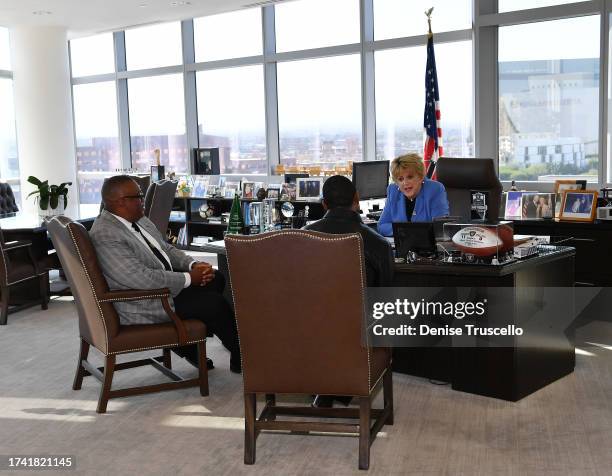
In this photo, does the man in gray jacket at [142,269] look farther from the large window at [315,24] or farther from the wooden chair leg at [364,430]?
the large window at [315,24]

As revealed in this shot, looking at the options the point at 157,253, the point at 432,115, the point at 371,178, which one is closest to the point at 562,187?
the point at 371,178

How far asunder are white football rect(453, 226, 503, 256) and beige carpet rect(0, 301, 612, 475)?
85 centimetres

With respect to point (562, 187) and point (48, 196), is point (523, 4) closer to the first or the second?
point (562, 187)

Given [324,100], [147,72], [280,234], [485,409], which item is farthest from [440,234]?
[147,72]

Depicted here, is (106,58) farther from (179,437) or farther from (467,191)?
(179,437)

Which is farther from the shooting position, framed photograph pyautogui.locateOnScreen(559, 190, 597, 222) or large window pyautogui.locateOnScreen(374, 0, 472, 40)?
large window pyautogui.locateOnScreen(374, 0, 472, 40)

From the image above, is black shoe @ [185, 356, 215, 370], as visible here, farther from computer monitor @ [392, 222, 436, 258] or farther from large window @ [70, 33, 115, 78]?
large window @ [70, 33, 115, 78]

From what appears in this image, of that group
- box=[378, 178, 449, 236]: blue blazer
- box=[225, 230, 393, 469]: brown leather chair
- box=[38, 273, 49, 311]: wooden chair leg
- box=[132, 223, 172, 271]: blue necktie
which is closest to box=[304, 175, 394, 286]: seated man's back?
box=[225, 230, 393, 469]: brown leather chair

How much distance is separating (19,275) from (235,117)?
5240 mm

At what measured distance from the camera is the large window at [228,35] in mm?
10609

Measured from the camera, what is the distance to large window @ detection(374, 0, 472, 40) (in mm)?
8703

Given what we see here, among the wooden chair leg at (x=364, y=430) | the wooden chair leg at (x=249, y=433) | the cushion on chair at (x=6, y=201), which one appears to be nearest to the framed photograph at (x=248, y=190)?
the cushion on chair at (x=6, y=201)

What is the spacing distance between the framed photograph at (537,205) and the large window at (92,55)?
8.21 meters

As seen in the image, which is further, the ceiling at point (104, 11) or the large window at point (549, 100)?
the ceiling at point (104, 11)
